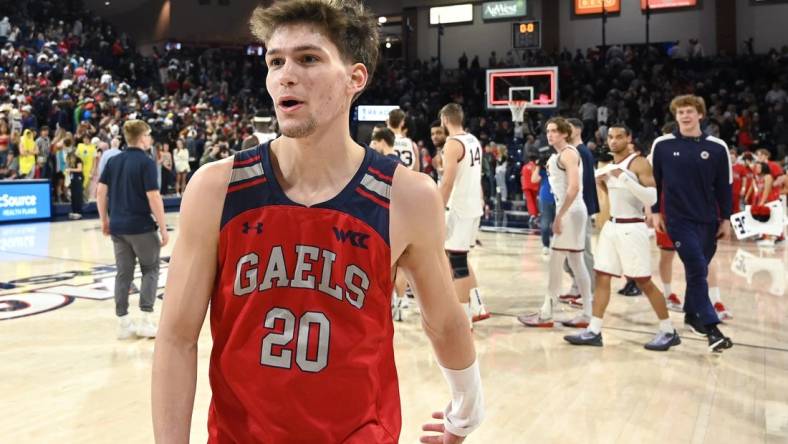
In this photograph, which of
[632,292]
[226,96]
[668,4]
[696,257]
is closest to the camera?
[696,257]

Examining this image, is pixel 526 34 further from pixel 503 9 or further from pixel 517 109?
pixel 517 109

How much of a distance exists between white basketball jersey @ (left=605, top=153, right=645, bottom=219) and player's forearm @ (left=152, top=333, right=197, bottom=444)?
443cm

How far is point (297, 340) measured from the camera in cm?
144

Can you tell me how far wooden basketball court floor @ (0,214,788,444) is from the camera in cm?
377

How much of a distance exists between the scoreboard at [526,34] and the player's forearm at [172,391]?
23719 mm

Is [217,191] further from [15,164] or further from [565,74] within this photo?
[565,74]

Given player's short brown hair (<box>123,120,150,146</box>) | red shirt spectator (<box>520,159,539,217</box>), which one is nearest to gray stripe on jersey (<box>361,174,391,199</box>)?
player's short brown hair (<box>123,120,150,146</box>)

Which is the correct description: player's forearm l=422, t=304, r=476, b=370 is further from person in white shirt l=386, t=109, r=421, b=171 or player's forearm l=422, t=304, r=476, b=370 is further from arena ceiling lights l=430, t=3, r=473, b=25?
arena ceiling lights l=430, t=3, r=473, b=25

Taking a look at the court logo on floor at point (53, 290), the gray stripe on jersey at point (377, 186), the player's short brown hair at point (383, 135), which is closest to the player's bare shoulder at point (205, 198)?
the gray stripe on jersey at point (377, 186)

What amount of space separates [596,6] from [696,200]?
21562 millimetres

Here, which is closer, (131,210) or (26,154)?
(131,210)

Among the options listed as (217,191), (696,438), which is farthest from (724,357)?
(217,191)

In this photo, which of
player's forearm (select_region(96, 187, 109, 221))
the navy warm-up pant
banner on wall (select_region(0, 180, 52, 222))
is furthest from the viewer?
banner on wall (select_region(0, 180, 52, 222))

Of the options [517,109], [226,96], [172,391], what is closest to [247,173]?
[172,391]
